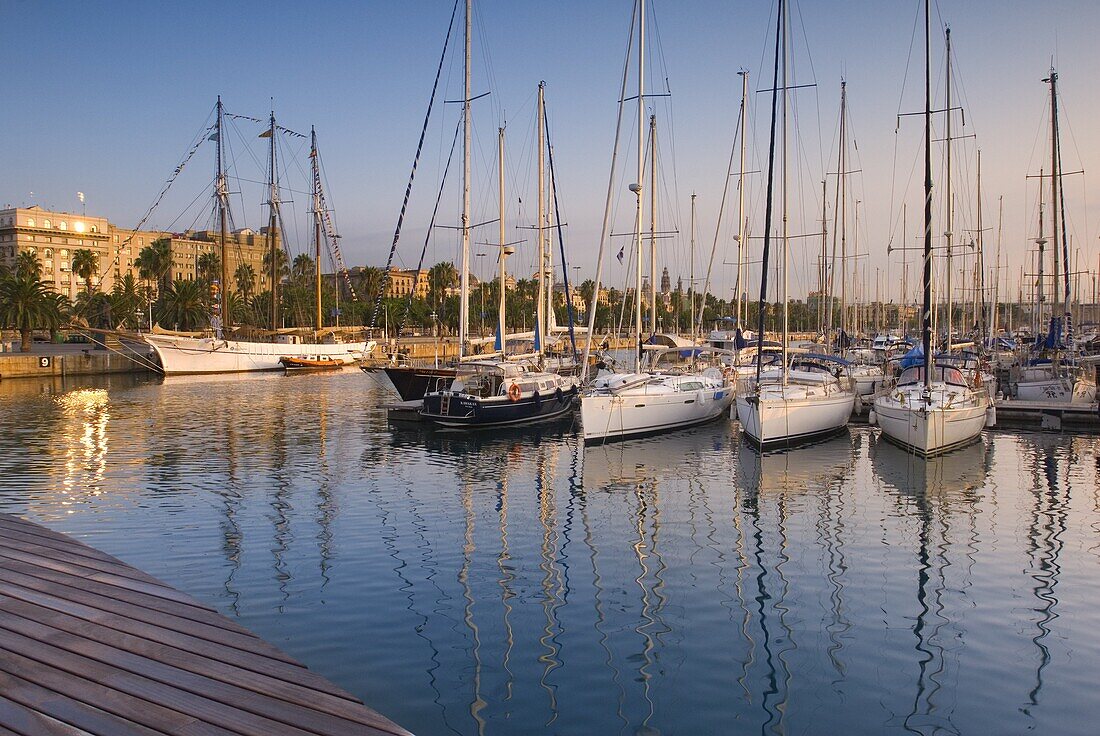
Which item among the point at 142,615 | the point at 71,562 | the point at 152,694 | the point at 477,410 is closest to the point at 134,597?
the point at 142,615

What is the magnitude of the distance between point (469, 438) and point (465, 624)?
19.5 metres

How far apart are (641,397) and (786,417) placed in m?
5.16

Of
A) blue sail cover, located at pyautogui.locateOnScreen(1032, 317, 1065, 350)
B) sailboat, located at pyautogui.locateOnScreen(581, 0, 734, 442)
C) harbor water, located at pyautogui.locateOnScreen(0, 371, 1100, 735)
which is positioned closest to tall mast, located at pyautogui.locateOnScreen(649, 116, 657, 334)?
sailboat, located at pyautogui.locateOnScreen(581, 0, 734, 442)

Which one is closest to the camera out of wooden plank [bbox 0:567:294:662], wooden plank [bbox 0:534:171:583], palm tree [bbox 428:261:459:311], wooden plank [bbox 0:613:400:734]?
wooden plank [bbox 0:613:400:734]

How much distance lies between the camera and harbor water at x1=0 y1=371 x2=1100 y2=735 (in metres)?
8.99

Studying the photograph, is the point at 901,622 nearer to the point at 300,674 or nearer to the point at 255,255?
the point at 300,674

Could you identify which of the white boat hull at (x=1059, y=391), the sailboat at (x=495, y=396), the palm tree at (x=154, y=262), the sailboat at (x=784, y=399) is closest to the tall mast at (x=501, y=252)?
the sailboat at (x=495, y=396)

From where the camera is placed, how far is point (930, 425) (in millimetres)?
24688

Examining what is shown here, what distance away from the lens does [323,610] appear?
11.6 metres

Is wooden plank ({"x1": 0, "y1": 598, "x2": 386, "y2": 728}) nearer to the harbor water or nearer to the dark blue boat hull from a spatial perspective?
the harbor water

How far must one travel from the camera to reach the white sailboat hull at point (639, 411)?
92.5ft

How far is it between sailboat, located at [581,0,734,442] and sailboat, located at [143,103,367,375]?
1799 inches

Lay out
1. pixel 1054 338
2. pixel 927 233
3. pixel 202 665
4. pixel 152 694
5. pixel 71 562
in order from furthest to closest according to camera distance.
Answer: pixel 1054 338 < pixel 927 233 < pixel 71 562 < pixel 202 665 < pixel 152 694

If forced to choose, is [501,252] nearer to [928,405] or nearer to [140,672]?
[928,405]
